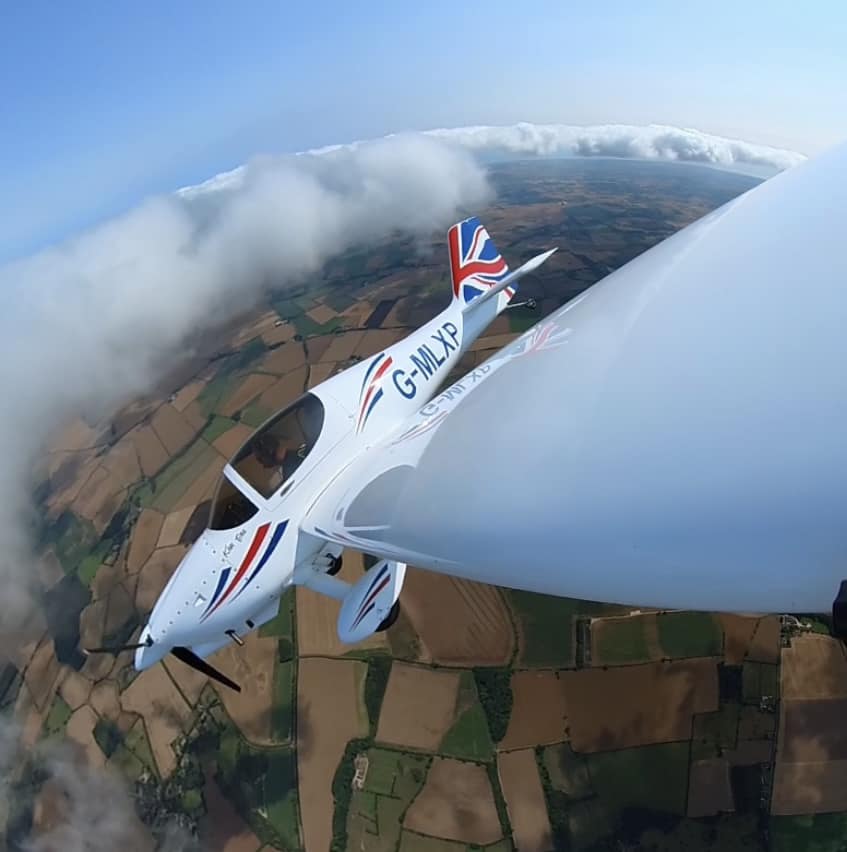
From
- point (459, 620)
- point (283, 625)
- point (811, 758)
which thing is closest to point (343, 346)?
point (283, 625)

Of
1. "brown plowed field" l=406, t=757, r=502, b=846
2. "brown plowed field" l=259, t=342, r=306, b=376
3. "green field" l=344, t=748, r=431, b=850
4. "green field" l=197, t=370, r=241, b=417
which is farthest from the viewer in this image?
"brown plowed field" l=259, t=342, r=306, b=376

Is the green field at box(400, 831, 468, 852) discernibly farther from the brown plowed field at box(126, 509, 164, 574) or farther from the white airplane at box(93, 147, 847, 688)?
the brown plowed field at box(126, 509, 164, 574)

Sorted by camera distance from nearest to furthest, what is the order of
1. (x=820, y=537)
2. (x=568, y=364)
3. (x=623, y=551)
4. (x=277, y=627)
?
(x=820, y=537)
(x=623, y=551)
(x=568, y=364)
(x=277, y=627)

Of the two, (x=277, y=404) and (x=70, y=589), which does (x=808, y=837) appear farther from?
(x=70, y=589)

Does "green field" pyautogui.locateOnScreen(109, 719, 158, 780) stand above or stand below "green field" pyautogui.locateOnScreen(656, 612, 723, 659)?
below

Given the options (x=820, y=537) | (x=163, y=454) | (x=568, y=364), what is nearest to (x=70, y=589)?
(x=163, y=454)

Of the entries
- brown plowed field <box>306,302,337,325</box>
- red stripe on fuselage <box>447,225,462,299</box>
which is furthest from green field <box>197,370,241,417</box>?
red stripe on fuselage <box>447,225,462,299</box>

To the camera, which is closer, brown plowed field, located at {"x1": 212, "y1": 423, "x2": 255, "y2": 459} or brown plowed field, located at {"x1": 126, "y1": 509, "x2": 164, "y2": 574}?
brown plowed field, located at {"x1": 126, "y1": 509, "x2": 164, "y2": 574}
